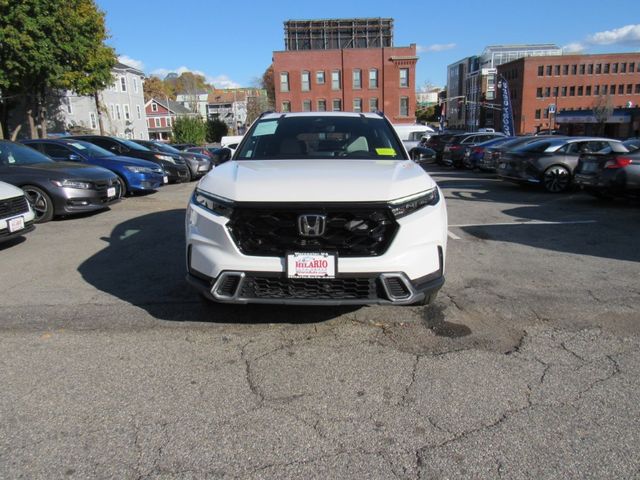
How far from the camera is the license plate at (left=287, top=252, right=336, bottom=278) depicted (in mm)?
3365

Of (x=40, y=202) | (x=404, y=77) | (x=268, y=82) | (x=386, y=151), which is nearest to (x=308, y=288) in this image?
(x=386, y=151)

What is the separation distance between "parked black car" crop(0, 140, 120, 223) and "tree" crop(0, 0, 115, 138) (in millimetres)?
21674

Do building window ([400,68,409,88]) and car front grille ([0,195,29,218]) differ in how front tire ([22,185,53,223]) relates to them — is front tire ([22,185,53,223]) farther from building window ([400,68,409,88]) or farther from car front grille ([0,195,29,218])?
building window ([400,68,409,88])

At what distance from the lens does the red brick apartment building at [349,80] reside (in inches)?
2413

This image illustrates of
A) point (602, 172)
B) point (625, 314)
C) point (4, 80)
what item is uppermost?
point (4, 80)

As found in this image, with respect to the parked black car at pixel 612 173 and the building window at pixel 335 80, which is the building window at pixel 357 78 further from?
the parked black car at pixel 612 173

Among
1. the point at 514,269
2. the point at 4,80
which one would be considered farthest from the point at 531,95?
the point at 514,269

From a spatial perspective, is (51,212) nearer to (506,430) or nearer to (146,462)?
(146,462)

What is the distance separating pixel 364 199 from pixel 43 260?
4782mm

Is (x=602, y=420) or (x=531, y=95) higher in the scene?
(x=531, y=95)

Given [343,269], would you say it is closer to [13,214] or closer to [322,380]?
[322,380]

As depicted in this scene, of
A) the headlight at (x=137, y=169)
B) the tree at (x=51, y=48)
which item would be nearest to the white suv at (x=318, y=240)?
the headlight at (x=137, y=169)

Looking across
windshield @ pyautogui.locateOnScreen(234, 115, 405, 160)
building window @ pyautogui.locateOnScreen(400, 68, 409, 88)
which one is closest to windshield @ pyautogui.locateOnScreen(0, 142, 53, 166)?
windshield @ pyautogui.locateOnScreen(234, 115, 405, 160)

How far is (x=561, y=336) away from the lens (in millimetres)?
3791
